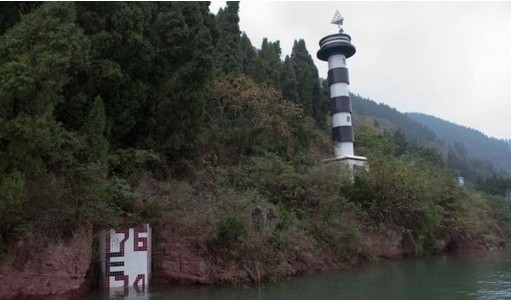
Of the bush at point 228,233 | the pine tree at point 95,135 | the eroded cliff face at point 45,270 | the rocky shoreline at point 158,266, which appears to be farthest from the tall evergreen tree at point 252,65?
the eroded cliff face at point 45,270

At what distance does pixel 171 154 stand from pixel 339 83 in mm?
16113

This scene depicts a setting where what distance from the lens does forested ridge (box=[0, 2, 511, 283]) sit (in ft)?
32.3

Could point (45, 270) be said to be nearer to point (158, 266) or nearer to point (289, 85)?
point (158, 266)

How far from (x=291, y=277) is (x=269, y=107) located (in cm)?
1050

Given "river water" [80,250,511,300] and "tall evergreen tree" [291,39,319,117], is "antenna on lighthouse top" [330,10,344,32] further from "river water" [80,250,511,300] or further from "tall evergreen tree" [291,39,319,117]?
"river water" [80,250,511,300]

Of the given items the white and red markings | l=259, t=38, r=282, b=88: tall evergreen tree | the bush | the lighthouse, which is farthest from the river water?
l=259, t=38, r=282, b=88: tall evergreen tree

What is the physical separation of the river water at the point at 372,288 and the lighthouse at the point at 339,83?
13.2m

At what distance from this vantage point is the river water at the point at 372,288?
10906 mm

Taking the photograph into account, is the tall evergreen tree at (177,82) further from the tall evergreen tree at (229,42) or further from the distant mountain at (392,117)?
the distant mountain at (392,117)

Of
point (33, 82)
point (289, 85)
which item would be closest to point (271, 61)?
point (289, 85)

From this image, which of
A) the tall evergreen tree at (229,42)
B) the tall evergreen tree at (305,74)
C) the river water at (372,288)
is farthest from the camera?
the tall evergreen tree at (305,74)

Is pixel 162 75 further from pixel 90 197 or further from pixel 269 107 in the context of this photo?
pixel 269 107

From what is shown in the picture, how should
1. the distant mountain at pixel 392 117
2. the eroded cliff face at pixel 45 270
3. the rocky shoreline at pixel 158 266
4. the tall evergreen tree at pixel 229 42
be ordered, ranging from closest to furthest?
1. the eroded cliff face at pixel 45 270
2. the rocky shoreline at pixel 158 266
3. the tall evergreen tree at pixel 229 42
4. the distant mountain at pixel 392 117

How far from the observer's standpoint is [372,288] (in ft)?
39.3
